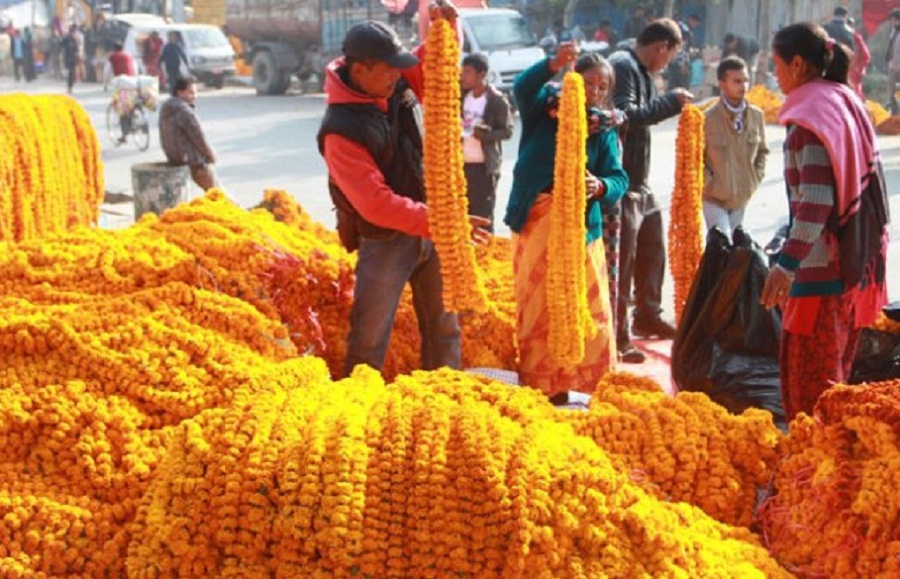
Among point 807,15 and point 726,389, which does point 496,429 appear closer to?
point 726,389

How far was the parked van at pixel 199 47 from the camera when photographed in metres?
28.7

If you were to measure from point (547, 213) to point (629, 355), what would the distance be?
151 centimetres

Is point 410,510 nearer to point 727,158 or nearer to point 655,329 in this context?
point 655,329

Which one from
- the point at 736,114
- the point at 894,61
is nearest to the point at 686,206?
the point at 736,114

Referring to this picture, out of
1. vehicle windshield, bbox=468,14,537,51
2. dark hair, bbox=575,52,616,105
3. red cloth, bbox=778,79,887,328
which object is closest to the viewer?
red cloth, bbox=778,79,887,328

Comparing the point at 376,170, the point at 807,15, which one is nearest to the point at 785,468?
the point at 376,170

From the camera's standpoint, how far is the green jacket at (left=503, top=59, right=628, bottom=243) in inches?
176

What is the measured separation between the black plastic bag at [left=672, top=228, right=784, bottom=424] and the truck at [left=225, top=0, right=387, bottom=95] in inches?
865

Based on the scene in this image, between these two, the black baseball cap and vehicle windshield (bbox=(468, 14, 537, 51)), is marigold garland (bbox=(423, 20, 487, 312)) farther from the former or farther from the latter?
vehicle windshield (bbox=(468, 14, 537, 51))

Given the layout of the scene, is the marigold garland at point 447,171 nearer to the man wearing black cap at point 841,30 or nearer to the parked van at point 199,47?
the man wearing black cap at point 841,30

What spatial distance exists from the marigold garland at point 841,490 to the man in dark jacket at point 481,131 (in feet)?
17.2

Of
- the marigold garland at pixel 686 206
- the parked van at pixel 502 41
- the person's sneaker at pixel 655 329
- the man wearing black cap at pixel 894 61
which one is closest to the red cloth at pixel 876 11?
the man wearing black cap at pixel 894 61

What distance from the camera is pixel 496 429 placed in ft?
8.65

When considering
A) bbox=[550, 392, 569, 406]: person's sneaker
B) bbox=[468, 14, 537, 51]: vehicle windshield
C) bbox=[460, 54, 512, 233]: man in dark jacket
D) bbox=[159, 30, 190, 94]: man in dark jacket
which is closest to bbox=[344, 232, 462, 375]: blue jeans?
bbox=[550, 392, 569, 406]: person's sneaker
